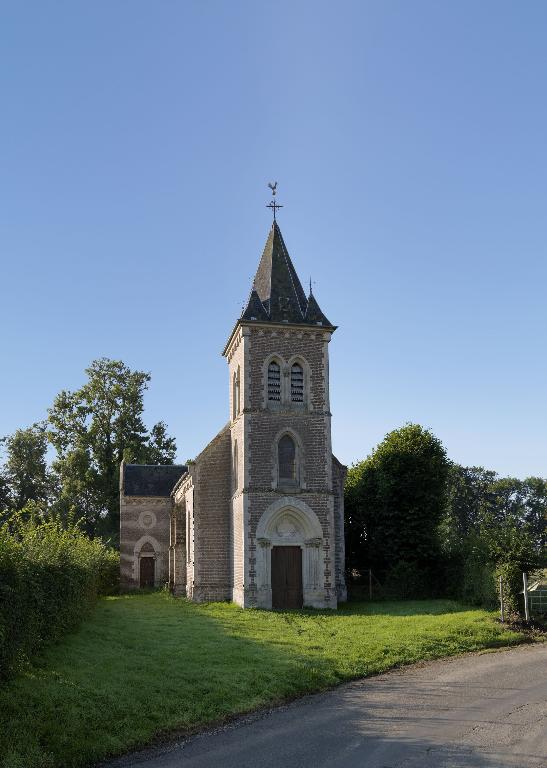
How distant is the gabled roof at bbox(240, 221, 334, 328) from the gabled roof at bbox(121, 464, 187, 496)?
16754 millimetres

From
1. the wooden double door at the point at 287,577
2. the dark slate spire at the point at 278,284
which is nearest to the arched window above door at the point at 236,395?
the dark slate spire at the point at 278,284

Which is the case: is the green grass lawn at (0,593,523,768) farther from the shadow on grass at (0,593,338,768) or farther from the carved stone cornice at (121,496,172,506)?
the carved stone cornice at (121,496,172,506)

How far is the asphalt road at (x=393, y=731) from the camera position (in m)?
9.15

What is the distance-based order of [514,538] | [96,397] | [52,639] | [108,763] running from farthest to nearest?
[96,397] → [514,538] → [52,639] → [108,763]

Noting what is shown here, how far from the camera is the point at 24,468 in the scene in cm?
5916

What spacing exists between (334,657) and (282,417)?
13.7m

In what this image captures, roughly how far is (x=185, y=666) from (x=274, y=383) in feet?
52.5

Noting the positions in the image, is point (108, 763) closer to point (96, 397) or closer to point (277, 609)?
point (277, 609)

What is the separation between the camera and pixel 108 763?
923 centimetres

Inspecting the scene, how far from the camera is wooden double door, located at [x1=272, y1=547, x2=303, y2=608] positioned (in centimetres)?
2728

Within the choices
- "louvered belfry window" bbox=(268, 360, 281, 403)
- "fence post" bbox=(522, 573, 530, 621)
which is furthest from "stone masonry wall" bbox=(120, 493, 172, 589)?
"fence post" bbox=(522, 573, 530, 621)

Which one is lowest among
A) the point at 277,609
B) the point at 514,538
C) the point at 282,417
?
the point at 277,609

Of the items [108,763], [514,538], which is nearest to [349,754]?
[108,763]

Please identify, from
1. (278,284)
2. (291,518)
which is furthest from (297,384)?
(291,518)
